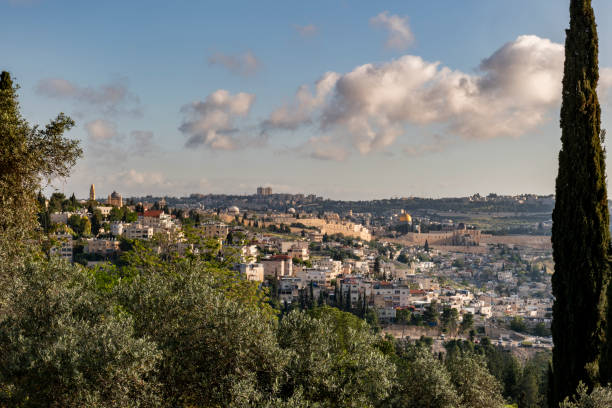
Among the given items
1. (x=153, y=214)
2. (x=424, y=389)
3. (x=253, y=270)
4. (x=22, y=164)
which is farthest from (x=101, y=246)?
(x=424, y=389)

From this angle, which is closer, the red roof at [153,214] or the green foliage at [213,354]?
the green foliage at [213,354]

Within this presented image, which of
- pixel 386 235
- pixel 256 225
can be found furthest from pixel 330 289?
pixel 386 235

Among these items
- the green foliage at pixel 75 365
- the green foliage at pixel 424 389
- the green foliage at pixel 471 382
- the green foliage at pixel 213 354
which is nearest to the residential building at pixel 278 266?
the green foliage at pixel 471 382

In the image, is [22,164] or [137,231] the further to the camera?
[137,231]

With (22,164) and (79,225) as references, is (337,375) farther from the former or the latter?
(79,225)

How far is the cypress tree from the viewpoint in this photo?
10195 millimetres

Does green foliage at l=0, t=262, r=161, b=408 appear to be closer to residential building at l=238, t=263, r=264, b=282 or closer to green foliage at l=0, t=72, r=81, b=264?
green foliage at l=0, t=72, r=81, b=264

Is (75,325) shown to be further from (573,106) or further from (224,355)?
(573,106)

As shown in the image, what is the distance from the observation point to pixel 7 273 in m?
7.73

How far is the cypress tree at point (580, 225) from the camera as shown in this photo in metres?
10.2

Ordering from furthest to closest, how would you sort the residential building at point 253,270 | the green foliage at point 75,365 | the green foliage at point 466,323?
the residential building at point 253,270, the green foliage at point 466,323, the green foliage at point 75,365

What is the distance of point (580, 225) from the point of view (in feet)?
34.4

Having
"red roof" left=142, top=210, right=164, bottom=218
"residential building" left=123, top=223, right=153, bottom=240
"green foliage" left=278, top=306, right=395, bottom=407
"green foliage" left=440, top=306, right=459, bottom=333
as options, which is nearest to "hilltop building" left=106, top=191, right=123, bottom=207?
"red roof" left=142, top=210, right=164, bottom=218

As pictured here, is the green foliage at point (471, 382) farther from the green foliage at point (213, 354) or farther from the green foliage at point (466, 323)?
the green foliage at point (466, 323)
